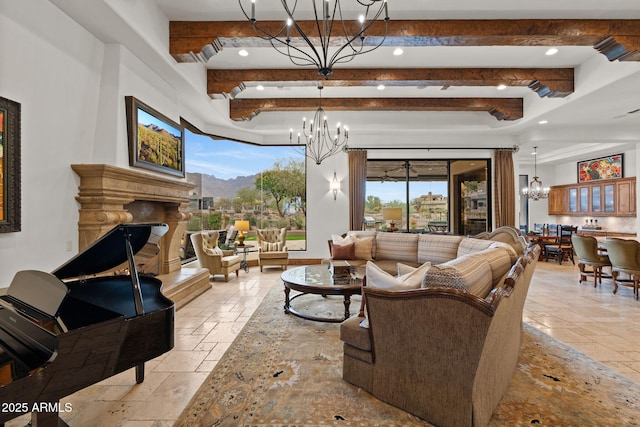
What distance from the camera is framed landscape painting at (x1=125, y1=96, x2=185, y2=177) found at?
3.40 m

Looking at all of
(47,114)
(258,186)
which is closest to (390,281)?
(47,114)

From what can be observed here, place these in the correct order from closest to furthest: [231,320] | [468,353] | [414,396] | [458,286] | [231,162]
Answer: [468,353] < [458,286] < [414,396] < [231,320] < [231,162]

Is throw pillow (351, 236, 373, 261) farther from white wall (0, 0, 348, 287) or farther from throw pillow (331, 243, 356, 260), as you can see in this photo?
white wall (0, 0, 348, 287)

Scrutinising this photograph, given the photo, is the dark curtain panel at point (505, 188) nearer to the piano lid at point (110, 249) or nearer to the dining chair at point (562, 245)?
the dining chair at point (562, 245)

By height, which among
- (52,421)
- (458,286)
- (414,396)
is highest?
(458,286)

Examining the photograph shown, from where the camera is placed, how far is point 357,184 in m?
6.94

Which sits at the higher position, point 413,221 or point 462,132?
point 462,132

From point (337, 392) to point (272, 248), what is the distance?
464 centimetres

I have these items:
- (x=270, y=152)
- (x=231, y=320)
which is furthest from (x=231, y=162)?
(x=231, y=320)

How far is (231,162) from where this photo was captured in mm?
7273

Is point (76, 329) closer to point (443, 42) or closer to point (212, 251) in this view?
point (443, 42)

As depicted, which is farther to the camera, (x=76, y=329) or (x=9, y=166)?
(x=9, y=166)

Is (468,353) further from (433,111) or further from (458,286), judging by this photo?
(433,111)

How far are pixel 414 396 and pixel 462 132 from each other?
634 centimetres
